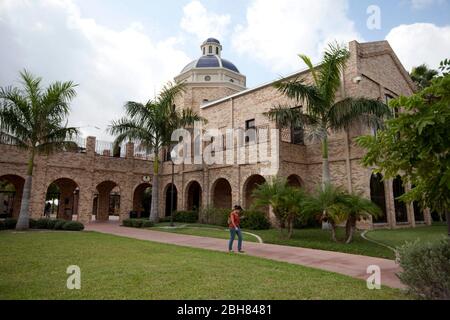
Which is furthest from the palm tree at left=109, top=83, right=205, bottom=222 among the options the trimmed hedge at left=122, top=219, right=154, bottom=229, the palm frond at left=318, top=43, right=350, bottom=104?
the palm frond at left=318, top=43, right=350, bottom=104

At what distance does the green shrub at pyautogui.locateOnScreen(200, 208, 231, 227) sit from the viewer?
1897cm

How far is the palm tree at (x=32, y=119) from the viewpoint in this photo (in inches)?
590

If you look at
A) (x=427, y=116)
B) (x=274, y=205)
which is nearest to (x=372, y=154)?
(x=427, y=116)

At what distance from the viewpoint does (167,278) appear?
5.81 meters

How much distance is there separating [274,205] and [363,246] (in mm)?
3460

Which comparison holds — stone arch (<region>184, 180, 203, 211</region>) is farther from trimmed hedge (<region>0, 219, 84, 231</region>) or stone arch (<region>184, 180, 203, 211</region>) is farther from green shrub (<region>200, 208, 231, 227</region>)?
trimmed hedge (<region>0, 219, 84, 231</region>)

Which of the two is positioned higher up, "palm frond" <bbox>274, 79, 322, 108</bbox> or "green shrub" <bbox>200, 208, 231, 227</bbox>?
"palm frond" <bbox>274, 79, 322, 108</bbox>

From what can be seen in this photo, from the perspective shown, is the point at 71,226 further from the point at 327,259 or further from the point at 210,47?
the point at 210,47

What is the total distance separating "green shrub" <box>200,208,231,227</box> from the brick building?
734 millimetres

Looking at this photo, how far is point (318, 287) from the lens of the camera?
5.43m

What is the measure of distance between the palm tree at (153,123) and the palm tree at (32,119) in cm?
365

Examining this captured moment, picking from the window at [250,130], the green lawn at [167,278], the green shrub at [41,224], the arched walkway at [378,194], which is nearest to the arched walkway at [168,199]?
the window at [250,130]
